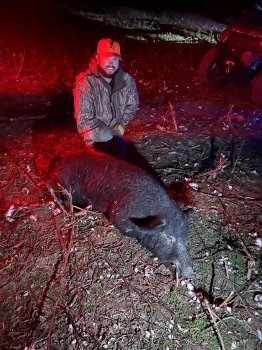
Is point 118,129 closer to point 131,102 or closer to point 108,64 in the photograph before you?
point 131,102

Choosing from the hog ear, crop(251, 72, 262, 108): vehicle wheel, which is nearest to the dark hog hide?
the hog ear

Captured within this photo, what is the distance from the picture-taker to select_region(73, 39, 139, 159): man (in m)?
4.82

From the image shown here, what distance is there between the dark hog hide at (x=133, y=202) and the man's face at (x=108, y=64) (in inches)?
50.2

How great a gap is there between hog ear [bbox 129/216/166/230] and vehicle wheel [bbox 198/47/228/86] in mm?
5921

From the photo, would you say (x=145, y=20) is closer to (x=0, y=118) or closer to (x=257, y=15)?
(x=257, y=15)

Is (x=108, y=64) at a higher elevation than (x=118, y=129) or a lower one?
higher

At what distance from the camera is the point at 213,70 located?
332 inches

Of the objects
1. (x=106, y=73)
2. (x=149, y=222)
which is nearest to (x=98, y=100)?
(x=106, y=73)

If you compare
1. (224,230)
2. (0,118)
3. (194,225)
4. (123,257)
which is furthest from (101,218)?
(0,118)

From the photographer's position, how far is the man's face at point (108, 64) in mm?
4738

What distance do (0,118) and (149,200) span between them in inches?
172

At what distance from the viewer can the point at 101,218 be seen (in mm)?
4566

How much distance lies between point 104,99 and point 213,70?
4.41 m

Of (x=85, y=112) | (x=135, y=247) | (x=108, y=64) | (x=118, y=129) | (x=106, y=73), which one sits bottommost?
(x=135, y=247)
